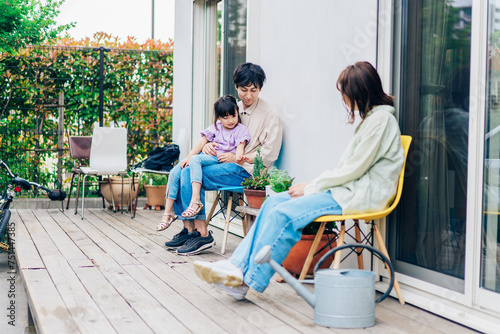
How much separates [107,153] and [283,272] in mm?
4349

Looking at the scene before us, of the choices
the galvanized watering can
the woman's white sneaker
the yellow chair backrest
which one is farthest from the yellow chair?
the woman's white sneaker

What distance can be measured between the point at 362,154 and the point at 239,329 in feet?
2.97

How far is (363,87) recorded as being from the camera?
8.92 ft

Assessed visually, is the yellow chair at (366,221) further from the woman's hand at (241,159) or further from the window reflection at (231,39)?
the window reflection at (231,39)

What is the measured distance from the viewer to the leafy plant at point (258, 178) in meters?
3.69

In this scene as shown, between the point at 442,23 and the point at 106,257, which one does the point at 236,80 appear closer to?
the point at 106,257

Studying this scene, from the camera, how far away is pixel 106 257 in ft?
12.9

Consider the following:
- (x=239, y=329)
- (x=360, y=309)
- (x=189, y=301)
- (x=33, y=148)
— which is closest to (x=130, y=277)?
(x=189, y=301)

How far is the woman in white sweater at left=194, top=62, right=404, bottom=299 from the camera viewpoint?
101 inches

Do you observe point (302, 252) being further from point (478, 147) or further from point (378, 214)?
point (478, 147)

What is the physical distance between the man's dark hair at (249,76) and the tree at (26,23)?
466 cm

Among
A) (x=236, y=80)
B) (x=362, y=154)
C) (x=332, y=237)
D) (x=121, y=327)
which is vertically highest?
(x=236, y=80)

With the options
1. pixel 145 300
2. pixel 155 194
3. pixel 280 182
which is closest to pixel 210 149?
pixel 280 182

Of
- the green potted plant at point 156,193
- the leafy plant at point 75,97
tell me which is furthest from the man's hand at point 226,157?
the leafy plant at point 75,97
